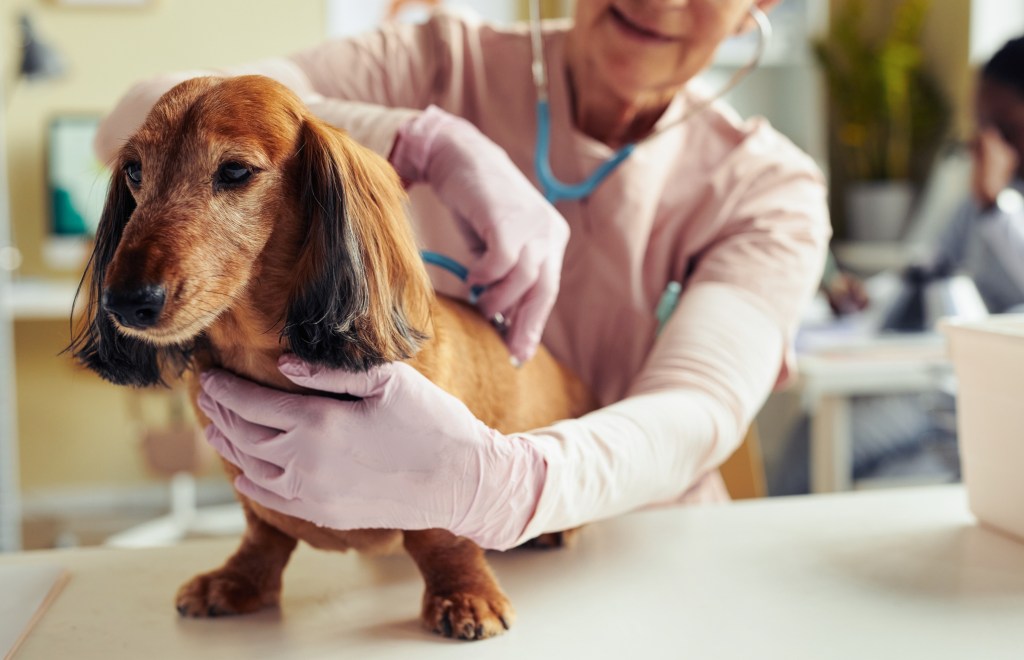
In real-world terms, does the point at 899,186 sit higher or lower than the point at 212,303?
lower

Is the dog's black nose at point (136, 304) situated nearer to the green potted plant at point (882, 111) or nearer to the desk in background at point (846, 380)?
the desk in background at point (846, 380)

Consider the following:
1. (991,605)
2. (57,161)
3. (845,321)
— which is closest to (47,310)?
(57,161)

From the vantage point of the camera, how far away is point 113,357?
675 mm

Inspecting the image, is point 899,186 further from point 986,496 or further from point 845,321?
point 986,496

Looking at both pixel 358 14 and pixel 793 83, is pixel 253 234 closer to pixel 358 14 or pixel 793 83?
pixel 358 14

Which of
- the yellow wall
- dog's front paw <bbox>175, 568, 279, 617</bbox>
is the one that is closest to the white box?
dog's front paw <bbox>175, 568, 279, 617</bbox>

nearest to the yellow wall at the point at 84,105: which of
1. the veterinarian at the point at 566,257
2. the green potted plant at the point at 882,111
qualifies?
the green potted plant at the point at 882,111

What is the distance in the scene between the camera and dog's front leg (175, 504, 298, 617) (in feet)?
2.44

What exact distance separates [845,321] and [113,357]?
9.50 ft

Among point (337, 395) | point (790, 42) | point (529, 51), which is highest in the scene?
point (529, 51)

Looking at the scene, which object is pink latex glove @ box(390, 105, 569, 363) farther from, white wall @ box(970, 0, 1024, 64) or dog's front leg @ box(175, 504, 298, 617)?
white wall @ box(970, 0, 1024, 64)

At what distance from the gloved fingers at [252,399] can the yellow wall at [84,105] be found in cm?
361

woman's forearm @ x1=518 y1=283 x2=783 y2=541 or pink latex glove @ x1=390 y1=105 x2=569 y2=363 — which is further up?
pink latex glove @ x1=390 y1=105 x2=569 y2=363

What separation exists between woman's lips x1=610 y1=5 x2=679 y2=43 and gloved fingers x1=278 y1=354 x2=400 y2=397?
51 centimetres
